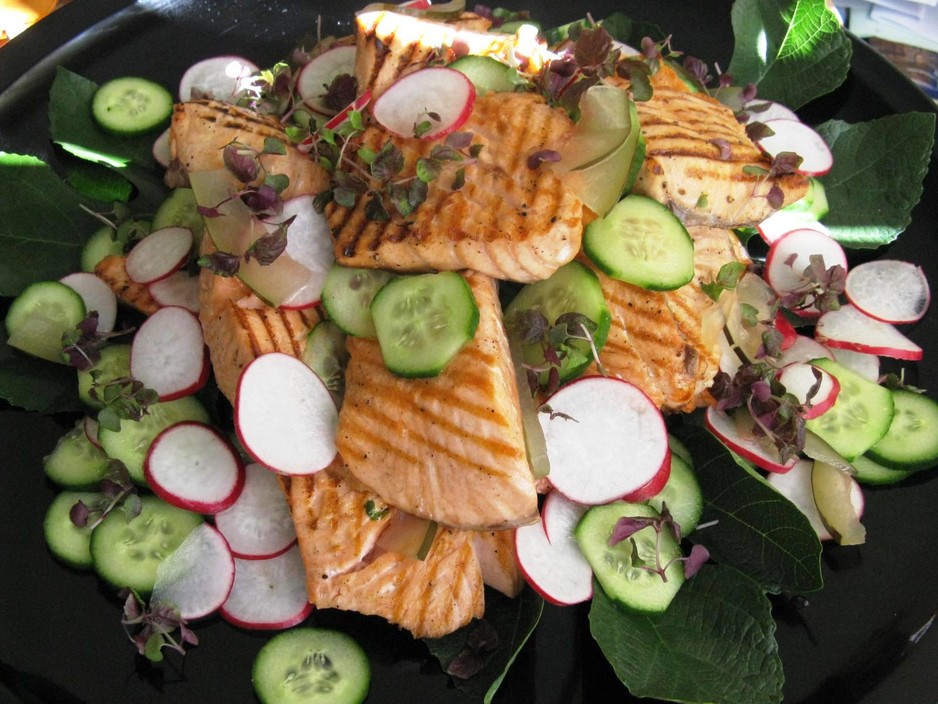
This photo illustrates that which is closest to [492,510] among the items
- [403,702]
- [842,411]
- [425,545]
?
[425,545]

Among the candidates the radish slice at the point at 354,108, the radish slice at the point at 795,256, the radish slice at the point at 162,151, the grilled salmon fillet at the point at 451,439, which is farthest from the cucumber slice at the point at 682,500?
the radish slice at the point at 162,151

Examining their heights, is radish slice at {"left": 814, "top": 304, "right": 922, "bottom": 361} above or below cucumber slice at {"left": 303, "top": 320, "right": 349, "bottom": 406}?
below

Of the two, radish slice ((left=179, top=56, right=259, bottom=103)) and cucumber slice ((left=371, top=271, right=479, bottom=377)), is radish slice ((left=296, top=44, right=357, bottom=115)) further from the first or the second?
cucumber slice ((left=371, top=271, right=479, bottom=377))

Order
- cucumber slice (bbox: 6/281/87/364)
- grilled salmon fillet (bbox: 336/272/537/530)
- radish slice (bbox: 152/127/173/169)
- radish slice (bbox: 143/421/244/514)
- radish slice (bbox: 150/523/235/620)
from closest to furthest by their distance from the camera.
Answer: grilled salmon fillet (bbox: 336/272/537/530) < radish slice (bbox: 150/523/235/620) < radish slice (bbox: 143/421/244/514) < cucumber slice (bbox: 6/281/87/364) < radish slice (bbox: 152/127/173/169)

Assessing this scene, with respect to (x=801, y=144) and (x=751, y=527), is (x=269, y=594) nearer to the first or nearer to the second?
(x=751, y=527)

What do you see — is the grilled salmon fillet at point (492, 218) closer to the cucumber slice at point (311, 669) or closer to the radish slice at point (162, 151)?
the cucumber slice at point (311, 669)

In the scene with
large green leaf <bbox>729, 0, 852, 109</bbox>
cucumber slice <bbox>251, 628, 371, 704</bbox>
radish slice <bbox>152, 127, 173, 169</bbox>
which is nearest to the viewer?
cucumber slice <bbox>251, 628, 371, 704</bbox>

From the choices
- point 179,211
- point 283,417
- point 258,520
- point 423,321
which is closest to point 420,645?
point 258,520

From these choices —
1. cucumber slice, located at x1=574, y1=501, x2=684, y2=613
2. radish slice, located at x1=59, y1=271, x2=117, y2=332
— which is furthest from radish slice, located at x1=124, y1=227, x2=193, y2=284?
cucumber slice, located at x1=574, y1=501, x2=684, y2=613
